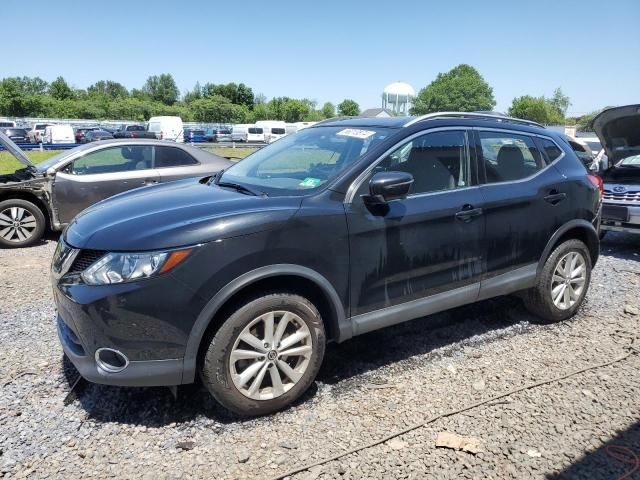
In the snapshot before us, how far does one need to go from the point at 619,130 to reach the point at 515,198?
4.91 m

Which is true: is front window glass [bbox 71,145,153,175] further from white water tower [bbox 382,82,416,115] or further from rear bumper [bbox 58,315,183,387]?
white water tower [bbox 382,82,416,115]

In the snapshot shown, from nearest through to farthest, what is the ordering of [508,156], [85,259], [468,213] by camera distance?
[85,259] < [468,213] < [508,156]

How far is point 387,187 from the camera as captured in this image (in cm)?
303

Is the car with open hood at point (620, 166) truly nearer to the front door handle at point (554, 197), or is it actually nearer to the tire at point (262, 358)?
the front door handle at point (554, 197)

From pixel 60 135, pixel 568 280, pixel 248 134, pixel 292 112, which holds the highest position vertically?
pixel 292 112

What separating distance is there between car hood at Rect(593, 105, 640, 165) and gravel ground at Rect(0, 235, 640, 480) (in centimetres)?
396

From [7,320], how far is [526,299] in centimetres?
460

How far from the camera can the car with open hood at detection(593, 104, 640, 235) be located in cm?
679

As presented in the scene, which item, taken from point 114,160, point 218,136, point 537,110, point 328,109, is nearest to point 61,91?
point 328,109

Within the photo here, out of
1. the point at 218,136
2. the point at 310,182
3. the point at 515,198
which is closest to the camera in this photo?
the point at 310,182

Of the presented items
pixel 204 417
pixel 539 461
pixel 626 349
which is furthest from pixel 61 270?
pixel 626 349

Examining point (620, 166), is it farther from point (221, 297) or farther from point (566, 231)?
point (221, 297)

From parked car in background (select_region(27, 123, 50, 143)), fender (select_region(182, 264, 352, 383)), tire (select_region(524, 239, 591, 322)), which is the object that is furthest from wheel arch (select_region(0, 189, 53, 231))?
parked car in background (select_region(27, 123, 50, 143))

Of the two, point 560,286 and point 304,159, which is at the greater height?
point 304,159
